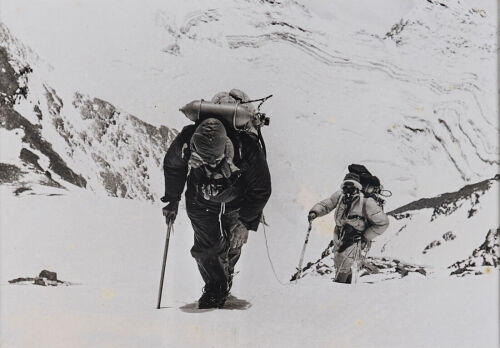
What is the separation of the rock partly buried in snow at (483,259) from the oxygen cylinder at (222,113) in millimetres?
1082

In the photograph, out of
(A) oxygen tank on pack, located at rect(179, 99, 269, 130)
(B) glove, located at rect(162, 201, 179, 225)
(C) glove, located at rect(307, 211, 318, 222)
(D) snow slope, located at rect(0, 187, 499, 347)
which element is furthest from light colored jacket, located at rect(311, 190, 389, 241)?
(B) glove, located at rect(162, 201, 179, 225)

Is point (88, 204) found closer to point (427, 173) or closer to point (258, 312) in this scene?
point (258, 312)

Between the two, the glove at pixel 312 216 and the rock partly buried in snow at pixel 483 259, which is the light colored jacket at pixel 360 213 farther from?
the rock partly buried in snow at pixel 483 259

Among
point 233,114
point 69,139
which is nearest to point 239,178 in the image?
point 233,114

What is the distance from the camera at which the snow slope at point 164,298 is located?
2.53m

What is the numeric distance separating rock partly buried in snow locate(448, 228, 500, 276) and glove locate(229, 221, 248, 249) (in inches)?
35.2

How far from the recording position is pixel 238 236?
8.56 ft

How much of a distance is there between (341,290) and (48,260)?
1.23 meters

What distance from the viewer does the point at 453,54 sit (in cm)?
268

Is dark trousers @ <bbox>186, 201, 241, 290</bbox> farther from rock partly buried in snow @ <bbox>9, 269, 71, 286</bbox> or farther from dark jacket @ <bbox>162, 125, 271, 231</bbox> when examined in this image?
rock partly buried in snow @ <bbox>9, 269, 71, 286</bbox>

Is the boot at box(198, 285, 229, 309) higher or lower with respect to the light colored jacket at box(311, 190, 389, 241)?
lower

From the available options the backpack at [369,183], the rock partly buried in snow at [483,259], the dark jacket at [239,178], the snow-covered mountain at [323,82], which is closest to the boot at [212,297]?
the dark jacket at [239,178]

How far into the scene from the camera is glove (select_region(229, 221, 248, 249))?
2.59 m

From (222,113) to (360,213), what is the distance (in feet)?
2.42
